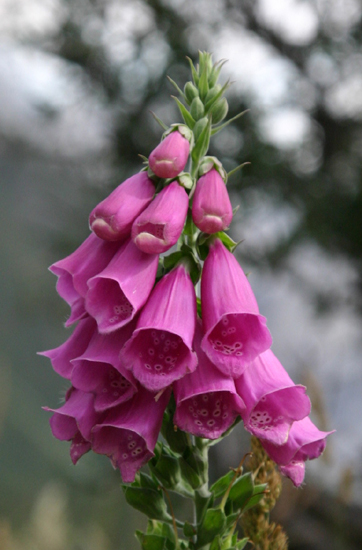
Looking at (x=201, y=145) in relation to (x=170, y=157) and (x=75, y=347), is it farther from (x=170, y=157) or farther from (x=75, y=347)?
(x=75, y=347)

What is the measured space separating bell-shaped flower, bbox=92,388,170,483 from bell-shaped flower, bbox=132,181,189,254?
0.16 meters

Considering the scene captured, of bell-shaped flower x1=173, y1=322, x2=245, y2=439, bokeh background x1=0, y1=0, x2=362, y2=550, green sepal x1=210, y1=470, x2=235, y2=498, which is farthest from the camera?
bokeh background x1=0, y1=0, x2=362, y2=550

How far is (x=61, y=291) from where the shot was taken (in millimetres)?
592

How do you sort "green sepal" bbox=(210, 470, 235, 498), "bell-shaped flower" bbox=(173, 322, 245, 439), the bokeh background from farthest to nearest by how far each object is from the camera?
1. the bokeh background
2. "green sepal" bbox=(210, 470, 235, 498)
3. "bell-shaped flower" bbox=(173, 322, 245, 439)

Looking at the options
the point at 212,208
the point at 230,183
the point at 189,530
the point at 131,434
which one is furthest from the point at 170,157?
the point at 230,183

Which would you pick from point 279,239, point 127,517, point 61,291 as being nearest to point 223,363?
point 61,291

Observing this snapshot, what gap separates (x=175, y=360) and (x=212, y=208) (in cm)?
16

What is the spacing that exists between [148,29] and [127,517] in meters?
2.67

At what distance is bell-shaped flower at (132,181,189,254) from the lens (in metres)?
0.49

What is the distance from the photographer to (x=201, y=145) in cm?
57

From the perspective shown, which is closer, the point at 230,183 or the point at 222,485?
the point at 222,485

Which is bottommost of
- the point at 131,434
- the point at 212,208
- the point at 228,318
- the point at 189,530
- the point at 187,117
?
the point at 189,530

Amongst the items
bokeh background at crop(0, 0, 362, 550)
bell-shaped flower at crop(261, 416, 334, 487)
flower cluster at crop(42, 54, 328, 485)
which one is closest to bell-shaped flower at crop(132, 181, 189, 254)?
flower cluster at crop(42, 54, 328, 485)

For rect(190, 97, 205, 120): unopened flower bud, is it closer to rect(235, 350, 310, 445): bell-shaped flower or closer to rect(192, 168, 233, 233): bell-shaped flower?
rect(192, 168, 233, 233): bell-shaped flower
